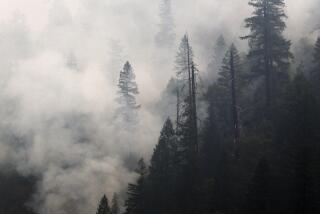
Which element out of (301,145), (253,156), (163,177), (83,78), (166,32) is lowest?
(163,177)

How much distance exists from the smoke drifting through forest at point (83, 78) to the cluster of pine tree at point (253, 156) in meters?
11.3

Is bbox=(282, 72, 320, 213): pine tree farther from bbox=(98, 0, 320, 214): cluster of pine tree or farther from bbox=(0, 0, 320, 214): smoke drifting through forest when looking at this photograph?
bbox=(0, 0, 320, 214): smoke drifting through forest

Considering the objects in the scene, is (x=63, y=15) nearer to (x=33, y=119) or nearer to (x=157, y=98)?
(x=157, y=98)

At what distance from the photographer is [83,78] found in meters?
64.5

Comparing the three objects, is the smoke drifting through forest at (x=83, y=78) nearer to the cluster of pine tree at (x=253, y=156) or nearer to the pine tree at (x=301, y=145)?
the cluster of pine tree at (x=253, y=156)

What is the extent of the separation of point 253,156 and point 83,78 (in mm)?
37093

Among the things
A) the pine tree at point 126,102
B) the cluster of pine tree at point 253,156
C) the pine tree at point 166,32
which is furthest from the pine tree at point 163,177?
the pine tree at point 166,32

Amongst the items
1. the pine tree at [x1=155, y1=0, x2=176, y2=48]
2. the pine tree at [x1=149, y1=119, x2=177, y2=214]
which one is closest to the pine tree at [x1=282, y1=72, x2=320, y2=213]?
the pine tree at [x1=149, y1=119, x2=177, y2=214]

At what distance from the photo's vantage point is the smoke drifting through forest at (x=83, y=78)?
149 ft

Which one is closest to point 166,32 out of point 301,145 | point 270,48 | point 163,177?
point 270,48

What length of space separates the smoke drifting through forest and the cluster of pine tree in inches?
445

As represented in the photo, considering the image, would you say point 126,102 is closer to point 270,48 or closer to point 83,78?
point 83,78

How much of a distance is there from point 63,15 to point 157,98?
34.7 meters

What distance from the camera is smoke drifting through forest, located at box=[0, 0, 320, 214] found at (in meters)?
45.6
